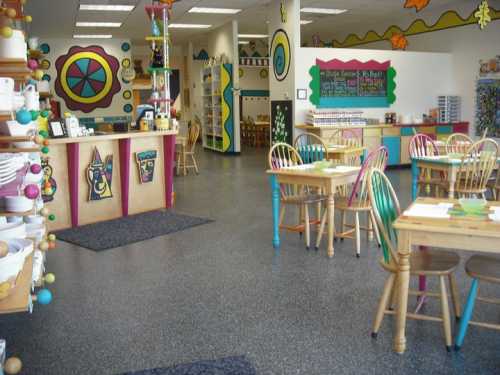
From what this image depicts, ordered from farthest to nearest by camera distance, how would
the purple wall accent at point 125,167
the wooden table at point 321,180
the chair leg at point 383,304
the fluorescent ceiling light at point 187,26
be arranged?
the fluorescent ceiling light at point 187,26, the purple wall accent at point 125,167, the wooden table at point 321,180, the chair leg at point 383,304

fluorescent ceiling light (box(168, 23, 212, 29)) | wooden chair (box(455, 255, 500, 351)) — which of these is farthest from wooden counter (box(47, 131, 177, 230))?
fluorescent ceiling light (box(168, 23, 212, 29))

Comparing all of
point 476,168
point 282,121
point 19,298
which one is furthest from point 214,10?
point 19,298

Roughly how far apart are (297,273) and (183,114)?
14.1m

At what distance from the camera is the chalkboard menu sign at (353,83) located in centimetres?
981

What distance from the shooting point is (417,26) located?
37.3 feet

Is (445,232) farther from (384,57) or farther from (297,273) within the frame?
(384,57)

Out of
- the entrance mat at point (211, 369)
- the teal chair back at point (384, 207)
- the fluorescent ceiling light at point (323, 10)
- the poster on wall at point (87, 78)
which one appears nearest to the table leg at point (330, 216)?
the teal chair back at point (384, 207)

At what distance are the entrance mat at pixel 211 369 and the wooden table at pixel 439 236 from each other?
2.74ft

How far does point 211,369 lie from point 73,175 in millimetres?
3676

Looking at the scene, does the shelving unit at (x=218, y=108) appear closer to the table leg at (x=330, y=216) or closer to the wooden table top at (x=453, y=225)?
the table leg at (x=330, y=216)

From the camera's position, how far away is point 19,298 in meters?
1.76

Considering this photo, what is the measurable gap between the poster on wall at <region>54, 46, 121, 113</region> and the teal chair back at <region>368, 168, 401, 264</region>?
11891mm

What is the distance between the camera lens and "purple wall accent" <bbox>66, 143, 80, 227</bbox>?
18.6 ft

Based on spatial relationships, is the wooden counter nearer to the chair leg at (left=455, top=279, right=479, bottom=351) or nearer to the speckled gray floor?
the speckled gray floor
